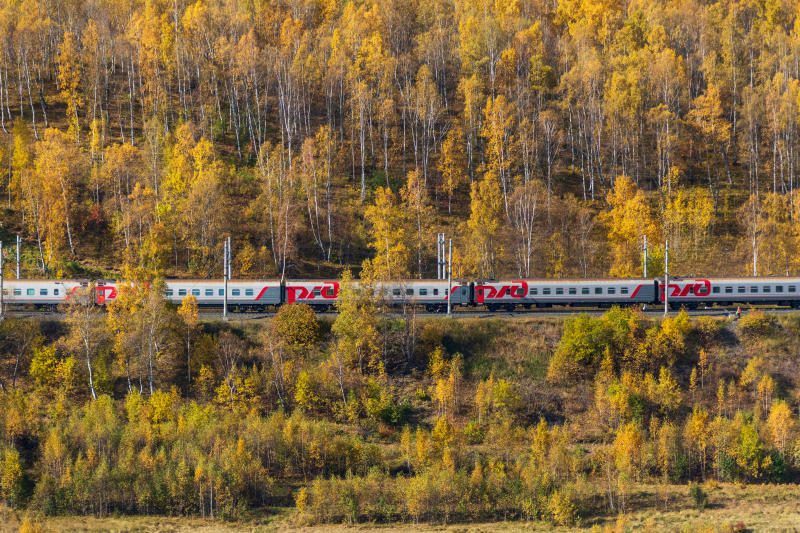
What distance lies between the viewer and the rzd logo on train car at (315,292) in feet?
188

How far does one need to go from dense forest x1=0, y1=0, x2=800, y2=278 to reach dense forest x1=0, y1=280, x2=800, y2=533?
10109mm

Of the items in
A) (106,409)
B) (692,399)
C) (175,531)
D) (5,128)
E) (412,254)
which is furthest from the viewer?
(5,128)

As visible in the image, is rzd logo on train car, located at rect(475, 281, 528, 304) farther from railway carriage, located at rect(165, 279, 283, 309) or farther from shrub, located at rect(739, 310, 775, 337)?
shrub, located at rect(739, 310, 775, 337)

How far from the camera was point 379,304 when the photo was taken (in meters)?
53.0

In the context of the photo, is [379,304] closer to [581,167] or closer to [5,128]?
[581,167]

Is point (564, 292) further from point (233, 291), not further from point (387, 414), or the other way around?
point (233, 291)

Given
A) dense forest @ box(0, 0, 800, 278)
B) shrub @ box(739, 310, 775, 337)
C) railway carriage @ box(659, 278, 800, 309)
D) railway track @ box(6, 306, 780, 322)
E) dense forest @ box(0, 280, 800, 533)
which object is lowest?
dense forest @ box(0, 280, 800, 533)

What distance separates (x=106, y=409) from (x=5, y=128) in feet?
157

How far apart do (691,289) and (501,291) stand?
13.9 m

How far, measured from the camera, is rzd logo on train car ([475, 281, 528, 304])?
58.8 m

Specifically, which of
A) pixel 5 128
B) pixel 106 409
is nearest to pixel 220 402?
pixel 106 409

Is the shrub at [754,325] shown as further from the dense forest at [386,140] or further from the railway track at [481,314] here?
the dense forest at [386,140]

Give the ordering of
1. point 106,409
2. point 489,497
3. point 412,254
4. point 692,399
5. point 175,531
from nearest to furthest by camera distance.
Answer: point 175,531 < point 489,497 < point 106,409 < point 692,399 < point 412,254

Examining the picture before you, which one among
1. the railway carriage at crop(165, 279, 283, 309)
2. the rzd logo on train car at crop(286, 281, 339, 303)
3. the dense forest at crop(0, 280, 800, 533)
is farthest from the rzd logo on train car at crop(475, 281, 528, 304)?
the railway carriage at crop(165, 279, 283, 309)
